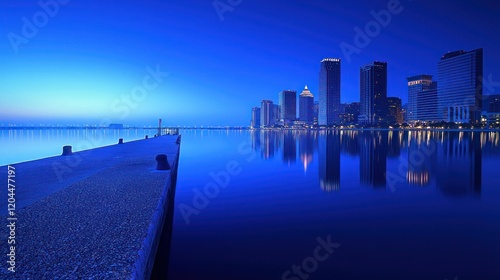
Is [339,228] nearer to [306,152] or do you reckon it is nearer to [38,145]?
[306,152]

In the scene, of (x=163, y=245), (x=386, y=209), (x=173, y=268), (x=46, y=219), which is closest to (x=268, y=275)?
(x=173, y=268)

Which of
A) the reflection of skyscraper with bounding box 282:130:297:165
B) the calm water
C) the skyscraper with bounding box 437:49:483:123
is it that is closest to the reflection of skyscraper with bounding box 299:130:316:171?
the reflection of skyscraper with bounding box 282:130:297:165

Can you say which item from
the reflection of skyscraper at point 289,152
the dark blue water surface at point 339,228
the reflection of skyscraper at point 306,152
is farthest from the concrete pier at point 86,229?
the reflection of skyscraper at point 289,152

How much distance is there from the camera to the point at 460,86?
6363 inches

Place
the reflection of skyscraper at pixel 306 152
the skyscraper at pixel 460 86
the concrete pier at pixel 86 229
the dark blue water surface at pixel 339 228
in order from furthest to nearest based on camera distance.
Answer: the skyscraper at pixel 460 86, the reflection of skyscraper at pixel 306 152, the dark blue water surface at pixel 339 228, the concrete pier at pixel 86 229

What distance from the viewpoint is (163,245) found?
7.52m

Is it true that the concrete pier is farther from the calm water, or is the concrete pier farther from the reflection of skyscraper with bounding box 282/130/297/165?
the calm water

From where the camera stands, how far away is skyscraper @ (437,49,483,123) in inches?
6024

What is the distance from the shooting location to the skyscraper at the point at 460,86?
6024 inches

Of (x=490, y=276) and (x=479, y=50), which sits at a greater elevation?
(x=479, y=50)

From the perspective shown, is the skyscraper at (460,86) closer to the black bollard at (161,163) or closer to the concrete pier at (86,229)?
the black bollard at (161,163)

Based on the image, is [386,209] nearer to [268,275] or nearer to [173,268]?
[268,275]

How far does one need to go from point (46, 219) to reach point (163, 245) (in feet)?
8.70

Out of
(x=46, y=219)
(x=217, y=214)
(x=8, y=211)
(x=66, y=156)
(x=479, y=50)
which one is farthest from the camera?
(x=479, y=50)
